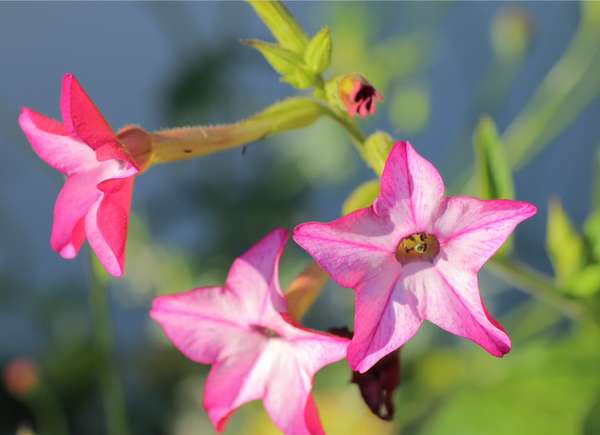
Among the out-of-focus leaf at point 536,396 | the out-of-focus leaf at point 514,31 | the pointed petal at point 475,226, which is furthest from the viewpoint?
the out-of-focus leaf at point 514,31

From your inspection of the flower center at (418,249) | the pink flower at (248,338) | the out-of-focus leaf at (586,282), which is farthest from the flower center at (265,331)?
the out-of-focus leaf at (586,282)

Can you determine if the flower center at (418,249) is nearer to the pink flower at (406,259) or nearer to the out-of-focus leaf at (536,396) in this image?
the pink flower at (406,259)

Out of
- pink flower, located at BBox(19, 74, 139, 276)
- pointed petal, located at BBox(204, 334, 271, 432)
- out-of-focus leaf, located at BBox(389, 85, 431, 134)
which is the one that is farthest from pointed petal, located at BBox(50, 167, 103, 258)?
out-of-focus leaf, located at BBox(389, 85, 431, 134)

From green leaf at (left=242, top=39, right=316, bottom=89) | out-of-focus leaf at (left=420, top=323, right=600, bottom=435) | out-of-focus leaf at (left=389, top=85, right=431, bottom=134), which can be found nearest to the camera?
green leaf at (left=242, top=39, right=316, bottom=89)

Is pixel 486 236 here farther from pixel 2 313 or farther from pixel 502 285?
pixel 2 313

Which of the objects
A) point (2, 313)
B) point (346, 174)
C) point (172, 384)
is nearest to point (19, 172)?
point (2, 313)

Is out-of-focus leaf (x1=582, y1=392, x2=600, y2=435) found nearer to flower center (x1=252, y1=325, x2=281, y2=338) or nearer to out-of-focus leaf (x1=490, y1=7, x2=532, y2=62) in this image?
flower center (x1=252, y1=325, x2=281, y2=338)

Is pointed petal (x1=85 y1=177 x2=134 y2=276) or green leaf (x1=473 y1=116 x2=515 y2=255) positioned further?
green leaf (x1=473 y1=116 x2=515 y2=255)

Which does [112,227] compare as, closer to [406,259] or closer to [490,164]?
[406,259]
